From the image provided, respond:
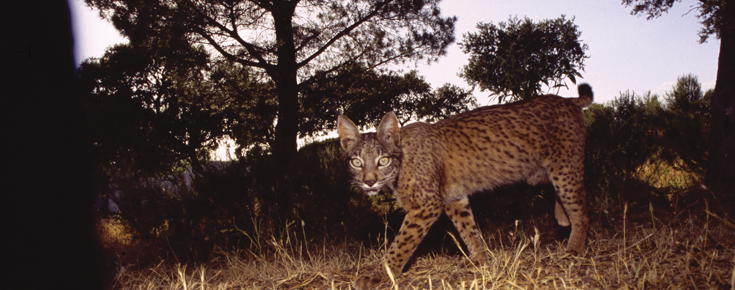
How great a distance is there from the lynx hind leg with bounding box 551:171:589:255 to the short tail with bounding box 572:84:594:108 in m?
0.90

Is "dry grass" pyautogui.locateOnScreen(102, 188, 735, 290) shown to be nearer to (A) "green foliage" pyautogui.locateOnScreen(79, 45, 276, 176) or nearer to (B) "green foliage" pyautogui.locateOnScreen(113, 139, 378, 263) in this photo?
(B) "green foliage" pyautogui.locateOnScreen(113, 139, 378, 263)

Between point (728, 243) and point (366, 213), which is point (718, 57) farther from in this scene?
point (366, 213)

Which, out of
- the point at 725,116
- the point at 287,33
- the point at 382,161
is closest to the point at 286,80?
the point at 287,33

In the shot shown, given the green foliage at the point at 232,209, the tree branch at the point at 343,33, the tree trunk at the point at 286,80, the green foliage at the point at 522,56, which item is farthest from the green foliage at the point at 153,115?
the green foliage at the point at 522,56

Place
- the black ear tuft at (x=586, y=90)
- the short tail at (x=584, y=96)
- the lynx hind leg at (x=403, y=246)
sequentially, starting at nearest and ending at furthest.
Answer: the lynx hind leg at (x=403, y=246) → the short tail at (x=584, y=96) → the black ear tuft at (x=586, y=90)

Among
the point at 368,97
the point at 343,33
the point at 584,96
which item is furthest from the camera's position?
the point at 368,97

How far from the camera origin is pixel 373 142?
4352mm

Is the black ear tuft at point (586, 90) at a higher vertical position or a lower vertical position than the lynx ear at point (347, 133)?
higher

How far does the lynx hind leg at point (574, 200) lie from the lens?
15.2 feet

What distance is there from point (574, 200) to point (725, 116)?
16.7ft

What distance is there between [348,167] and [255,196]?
119 inches

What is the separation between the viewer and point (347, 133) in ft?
14.8

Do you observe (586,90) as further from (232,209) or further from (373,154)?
(232,209)

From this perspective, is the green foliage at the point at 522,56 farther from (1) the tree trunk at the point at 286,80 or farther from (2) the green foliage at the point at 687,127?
(1) the tree trunk at the point at 286,80
